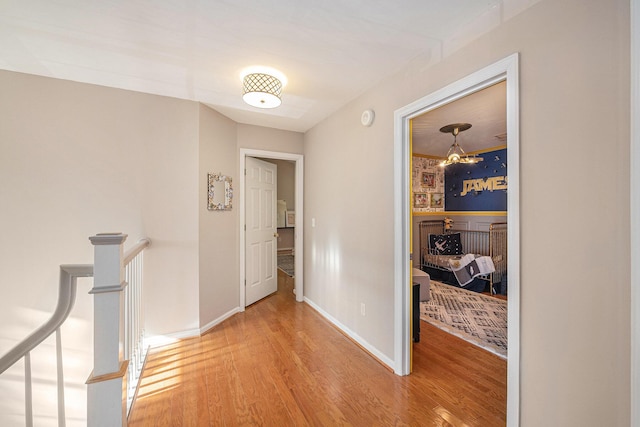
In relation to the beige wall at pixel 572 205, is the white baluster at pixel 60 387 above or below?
below

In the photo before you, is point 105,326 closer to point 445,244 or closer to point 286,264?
point 286,264

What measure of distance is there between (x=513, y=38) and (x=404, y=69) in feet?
2.67

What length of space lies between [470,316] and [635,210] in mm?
2629

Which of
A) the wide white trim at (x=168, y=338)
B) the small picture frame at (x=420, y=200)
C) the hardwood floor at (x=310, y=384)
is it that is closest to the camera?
the hardwood floor at (x=310, y=384)

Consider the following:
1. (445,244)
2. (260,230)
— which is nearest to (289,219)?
(260,230)

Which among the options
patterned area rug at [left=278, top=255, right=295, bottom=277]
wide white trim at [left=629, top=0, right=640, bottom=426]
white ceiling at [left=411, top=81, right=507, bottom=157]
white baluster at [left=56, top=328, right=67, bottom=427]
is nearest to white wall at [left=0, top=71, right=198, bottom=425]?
white baluster at [left=56, top=328, right=67, bottom=427]

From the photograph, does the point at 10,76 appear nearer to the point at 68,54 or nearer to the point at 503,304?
the point at 68,54

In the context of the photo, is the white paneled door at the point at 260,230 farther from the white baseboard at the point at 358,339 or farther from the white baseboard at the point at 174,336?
the white baseboard at the point at 358,339

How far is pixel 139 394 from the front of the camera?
72.7 inches

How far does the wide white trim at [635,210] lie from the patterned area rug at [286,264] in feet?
15.5

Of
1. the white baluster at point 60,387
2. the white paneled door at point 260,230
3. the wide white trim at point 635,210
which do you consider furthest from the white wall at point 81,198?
the wide white trim at point 635,210

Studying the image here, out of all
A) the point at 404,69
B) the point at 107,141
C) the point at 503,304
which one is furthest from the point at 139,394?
the point at 503,304

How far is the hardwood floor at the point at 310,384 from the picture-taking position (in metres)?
1.64

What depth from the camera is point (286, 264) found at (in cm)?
612
